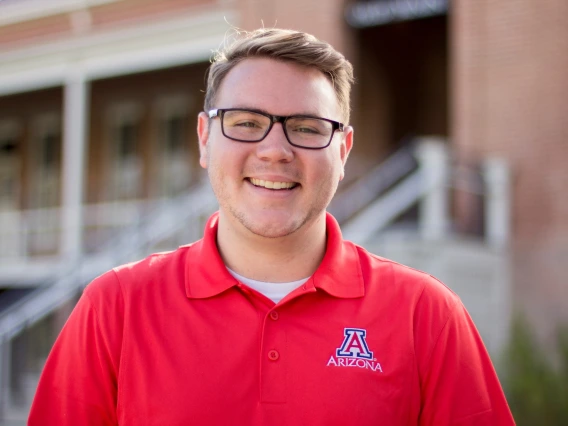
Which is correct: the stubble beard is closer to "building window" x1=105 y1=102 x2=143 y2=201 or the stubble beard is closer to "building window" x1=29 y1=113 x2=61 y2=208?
"building window" x1=105 y1=102 x2=143 y2=201

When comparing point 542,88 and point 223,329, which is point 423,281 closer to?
point 223,329

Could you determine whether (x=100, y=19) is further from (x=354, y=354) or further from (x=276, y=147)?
(x=354, y=354)

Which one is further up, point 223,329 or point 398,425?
point 223,329

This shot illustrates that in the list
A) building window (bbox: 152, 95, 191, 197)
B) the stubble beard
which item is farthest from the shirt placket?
building window (bbox: 152, 95, 191, 197)

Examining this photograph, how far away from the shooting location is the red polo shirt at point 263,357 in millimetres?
2199

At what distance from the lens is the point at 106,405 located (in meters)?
2.25

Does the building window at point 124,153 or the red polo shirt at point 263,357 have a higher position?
the building window at point 124,153

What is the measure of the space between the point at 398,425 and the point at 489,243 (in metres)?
7.13

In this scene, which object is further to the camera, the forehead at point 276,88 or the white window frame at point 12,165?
the white window frame at point 12,165

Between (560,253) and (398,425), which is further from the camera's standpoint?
(560,253)

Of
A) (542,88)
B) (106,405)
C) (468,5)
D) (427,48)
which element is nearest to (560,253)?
(542,88)

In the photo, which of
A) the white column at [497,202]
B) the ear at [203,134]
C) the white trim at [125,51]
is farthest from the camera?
the white trim at [125,51]

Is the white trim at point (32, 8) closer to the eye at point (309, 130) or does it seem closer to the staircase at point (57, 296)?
the staircase at point (57, 296)

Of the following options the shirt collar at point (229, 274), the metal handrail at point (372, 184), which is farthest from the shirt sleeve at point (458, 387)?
the metal handrail at point (372, 184)
